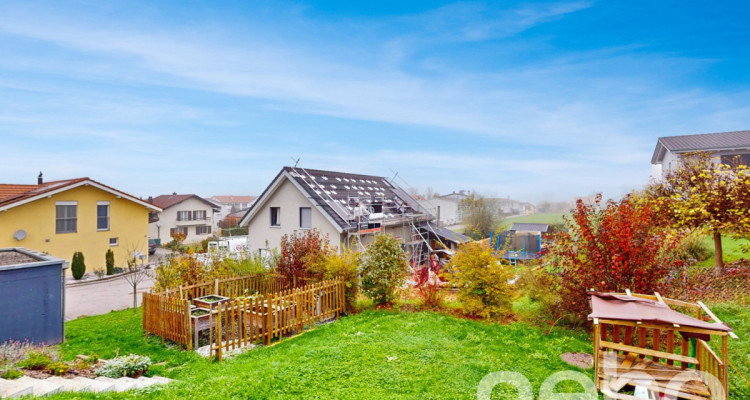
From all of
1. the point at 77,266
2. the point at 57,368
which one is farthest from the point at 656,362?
the point at 77,266

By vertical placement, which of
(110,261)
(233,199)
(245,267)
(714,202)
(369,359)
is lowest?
(369,359)

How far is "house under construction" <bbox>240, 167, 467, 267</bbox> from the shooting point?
1895 centimetres

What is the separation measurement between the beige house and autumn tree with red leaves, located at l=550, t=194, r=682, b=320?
44172mm

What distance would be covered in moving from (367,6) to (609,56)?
10179mm

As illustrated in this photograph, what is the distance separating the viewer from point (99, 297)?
16.9 m

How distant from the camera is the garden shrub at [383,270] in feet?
35.3

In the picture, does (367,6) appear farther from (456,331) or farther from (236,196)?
(236,196)

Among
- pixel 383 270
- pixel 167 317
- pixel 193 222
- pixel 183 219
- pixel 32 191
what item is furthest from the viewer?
pixel 193 222

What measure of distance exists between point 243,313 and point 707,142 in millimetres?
29680

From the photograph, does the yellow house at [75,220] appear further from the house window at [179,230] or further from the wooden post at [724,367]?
the wooden post at [724,367]

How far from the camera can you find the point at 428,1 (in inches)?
581

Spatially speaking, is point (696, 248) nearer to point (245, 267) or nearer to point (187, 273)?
point (245, 267)

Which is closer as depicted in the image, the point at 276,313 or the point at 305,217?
the point at 276,313

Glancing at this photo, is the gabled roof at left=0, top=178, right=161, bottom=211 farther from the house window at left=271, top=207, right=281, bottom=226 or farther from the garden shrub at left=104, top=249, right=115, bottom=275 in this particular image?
the house window at left=271, top=207, right=281, bottom=226
